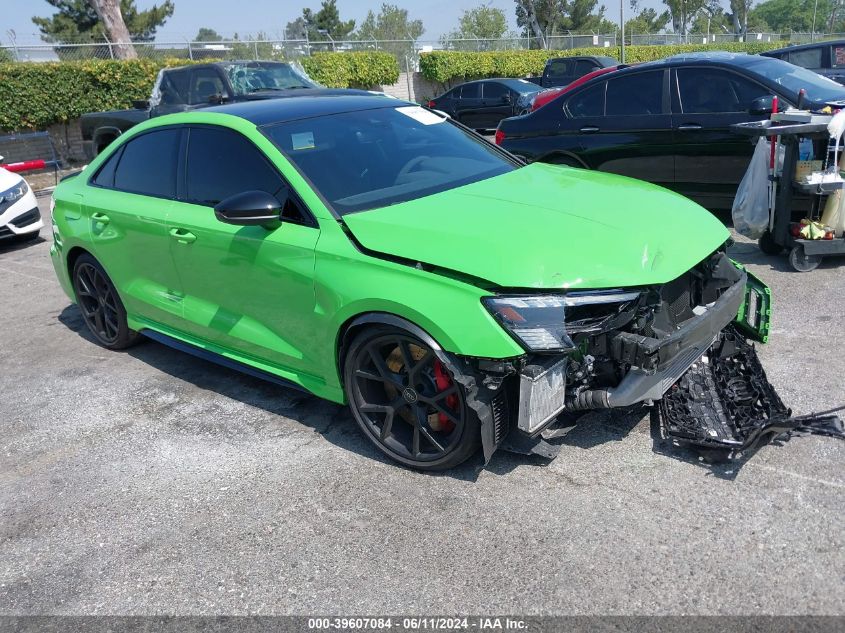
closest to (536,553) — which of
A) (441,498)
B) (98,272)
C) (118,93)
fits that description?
(441,498)

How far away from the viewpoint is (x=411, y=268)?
3336mm

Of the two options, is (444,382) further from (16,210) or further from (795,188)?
(16,210)

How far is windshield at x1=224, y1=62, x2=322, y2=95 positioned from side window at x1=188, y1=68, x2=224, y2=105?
0.23 m

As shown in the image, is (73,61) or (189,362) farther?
(73,61)

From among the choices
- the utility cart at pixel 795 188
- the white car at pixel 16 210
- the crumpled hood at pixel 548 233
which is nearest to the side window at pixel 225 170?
the crumpled hood at pixel 548 233

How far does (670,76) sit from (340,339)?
17.3 ft

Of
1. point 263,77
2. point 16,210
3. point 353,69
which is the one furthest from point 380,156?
point 353,69

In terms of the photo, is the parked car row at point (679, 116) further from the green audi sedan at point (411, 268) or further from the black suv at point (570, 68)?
the black suv at point (570, 68)

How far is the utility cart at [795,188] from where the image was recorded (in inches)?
223

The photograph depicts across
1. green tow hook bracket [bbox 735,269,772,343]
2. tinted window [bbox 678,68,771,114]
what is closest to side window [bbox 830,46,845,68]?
tinted window [bbox 678,68,771,114]

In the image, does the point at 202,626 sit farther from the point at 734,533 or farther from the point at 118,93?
the point at 118,93

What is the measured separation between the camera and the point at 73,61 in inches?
710

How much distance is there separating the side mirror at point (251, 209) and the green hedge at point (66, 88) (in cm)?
1580

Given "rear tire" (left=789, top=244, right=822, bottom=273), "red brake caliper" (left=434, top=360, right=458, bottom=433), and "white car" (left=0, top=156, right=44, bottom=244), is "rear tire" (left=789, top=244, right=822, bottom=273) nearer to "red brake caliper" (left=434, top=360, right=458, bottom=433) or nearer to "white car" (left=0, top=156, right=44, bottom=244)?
"red brake caliper" (left=434, top=360, right=458, bottom=433)
